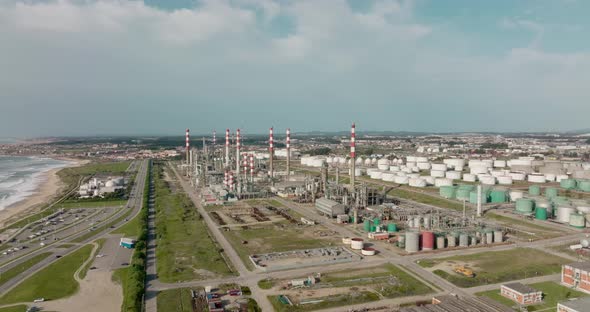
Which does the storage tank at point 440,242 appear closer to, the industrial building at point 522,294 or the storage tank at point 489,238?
the storage tank at point 489,238

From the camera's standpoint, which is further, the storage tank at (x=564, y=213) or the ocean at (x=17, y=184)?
the ocean at (x=17, y=184)

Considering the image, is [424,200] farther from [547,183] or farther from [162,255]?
[162,255]

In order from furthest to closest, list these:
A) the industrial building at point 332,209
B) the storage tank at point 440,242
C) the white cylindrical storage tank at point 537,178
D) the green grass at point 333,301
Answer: the white cylindrical storage tank at point 537,178 < the industrial building at point 332,209 < the storage tank at point 440,242 < the green grass at point 333,301

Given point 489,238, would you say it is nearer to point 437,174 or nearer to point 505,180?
point 505,180

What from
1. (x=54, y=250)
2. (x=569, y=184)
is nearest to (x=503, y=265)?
(x=54, y=250)

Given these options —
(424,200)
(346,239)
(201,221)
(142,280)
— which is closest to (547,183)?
(424,200)

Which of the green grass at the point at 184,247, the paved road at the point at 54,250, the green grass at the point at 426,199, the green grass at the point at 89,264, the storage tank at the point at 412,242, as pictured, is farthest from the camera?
the green grass at the point at 426,199

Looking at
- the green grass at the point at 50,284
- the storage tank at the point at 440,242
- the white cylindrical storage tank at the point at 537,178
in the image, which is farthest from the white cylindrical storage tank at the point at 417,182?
the green grass at the point at 50,284
